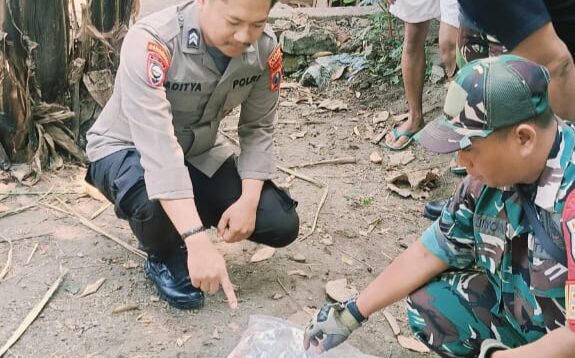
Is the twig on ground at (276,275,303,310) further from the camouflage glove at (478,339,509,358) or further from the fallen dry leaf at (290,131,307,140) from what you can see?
the fallen dry leaf at (290,131,307,140)

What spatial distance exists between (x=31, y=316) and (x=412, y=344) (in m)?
1.22

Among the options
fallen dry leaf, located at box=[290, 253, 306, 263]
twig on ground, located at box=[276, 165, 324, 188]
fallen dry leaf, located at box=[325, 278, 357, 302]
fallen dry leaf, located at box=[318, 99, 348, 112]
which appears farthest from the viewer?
fallen dry leaf, located at box=[318, 99, 348, 112]

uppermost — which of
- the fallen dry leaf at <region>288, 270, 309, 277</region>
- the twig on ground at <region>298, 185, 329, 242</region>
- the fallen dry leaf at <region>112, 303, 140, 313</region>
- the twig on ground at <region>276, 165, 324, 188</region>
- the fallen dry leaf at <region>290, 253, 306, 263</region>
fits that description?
the fallen dry leaf at <region>112, 303, 140, 313</region>

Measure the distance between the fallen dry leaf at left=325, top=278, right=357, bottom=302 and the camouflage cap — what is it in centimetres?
116

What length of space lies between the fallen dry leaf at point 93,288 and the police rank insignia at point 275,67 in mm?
898

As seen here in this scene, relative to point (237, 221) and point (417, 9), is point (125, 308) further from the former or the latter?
point (417, 9)

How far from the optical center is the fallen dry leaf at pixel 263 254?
2.86 meters

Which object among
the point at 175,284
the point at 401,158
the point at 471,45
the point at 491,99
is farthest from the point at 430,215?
the point at 491,99

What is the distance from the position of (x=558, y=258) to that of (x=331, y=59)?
352 centimetres

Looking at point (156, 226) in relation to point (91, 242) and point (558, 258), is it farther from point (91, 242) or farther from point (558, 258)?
point (558, 258)

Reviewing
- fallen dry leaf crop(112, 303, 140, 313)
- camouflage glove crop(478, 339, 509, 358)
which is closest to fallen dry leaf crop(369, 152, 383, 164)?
fallen dry leaf crop(112, 303, 140, 313)

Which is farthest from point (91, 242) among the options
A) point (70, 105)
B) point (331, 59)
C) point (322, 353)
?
point (331, 59)

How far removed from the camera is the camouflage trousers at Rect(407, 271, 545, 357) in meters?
2.00

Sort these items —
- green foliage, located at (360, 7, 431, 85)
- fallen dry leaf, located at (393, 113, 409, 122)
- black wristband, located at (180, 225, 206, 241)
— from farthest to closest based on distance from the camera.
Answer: green foliage, located at (360, 7, 431, 85), fallen dry leaf, located at (393, 113, 409, 122), black wristband, located at (180, 225, 206, 241)
